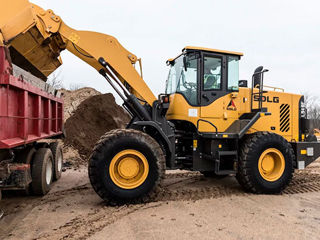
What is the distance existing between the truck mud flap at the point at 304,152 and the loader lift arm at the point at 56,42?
3.55 m

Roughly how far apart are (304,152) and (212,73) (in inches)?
112

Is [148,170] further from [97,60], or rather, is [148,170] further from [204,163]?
[97,60]

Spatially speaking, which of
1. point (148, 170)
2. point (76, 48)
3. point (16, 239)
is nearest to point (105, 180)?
point (148, 170)

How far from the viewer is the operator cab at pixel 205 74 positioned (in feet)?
19.1

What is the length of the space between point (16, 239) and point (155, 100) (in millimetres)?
3336

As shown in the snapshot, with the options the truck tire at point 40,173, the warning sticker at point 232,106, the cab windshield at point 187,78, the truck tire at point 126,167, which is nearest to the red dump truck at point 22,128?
the truck tire at point 40,173

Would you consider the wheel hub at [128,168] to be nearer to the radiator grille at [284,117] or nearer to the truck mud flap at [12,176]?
the truck mud flap at [12,176]

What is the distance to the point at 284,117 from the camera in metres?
6.72

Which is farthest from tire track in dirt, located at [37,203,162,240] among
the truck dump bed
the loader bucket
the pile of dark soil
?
the pile of dark soil

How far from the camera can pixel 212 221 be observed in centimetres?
422

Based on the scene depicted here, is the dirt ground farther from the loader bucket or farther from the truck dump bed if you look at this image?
the loader bucket

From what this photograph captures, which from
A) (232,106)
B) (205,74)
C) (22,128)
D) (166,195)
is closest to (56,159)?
(22,128)

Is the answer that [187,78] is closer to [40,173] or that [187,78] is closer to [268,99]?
[268,99]

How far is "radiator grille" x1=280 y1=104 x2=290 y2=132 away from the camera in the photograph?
6.70 metres
